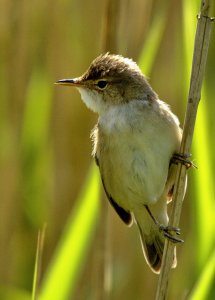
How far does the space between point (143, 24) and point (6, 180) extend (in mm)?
1183

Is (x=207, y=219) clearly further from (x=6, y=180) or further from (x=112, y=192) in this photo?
(x=6, y=180)

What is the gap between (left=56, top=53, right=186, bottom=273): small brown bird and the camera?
2.69m

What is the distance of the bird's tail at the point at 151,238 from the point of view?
2979 millimetres

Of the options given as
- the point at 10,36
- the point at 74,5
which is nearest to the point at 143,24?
the point at 74,5

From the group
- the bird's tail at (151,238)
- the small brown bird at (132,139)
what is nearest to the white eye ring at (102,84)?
the small brown bird at (132,139)

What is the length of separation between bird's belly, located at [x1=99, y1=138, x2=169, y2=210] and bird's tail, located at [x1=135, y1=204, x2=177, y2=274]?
0.61ft

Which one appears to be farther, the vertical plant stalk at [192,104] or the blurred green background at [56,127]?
the blurred green background at [56,127]

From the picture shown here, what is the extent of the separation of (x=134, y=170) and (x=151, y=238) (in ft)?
1.60

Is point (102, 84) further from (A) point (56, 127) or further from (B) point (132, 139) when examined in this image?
(A) point (56, 127)

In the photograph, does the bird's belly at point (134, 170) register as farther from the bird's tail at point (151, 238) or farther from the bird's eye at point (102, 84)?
the bird's eye at point (102, 84)

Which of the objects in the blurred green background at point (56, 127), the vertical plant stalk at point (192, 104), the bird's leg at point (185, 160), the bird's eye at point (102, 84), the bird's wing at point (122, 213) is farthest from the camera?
the blurred green background at point (56, 127)

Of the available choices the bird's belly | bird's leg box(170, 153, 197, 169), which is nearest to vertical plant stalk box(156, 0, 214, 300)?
bird's leg box(170, 153, 197, 169)

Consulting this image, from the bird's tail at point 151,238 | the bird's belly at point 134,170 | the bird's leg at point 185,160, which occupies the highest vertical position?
the bird's leg at point 185,160

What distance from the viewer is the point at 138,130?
2668 millimetres
